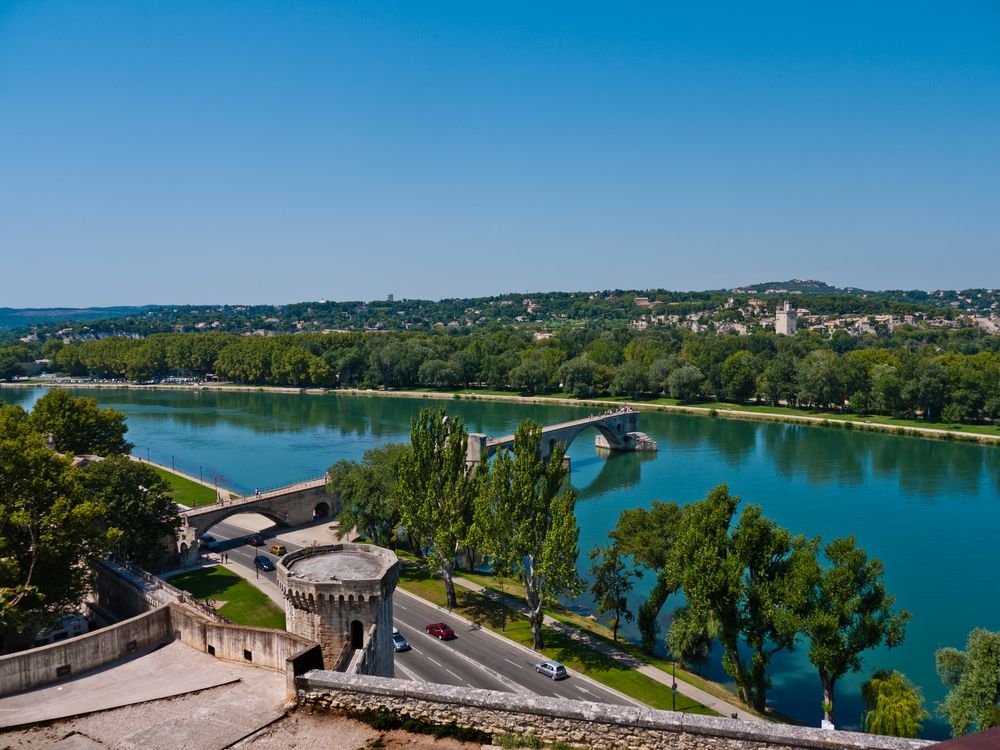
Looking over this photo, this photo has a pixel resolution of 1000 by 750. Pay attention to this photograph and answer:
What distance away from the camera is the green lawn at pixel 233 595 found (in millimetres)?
32750

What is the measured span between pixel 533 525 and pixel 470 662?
606cm

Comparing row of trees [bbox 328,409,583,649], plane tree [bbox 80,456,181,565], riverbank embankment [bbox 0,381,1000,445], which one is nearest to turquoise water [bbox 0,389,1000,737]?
riverbank embankment [bbox 0,381,1000,445]

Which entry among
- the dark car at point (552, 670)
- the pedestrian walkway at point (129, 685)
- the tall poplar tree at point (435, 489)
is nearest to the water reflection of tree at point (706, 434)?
the tall poplar tree at point (435, 489)

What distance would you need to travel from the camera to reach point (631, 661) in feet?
99.0

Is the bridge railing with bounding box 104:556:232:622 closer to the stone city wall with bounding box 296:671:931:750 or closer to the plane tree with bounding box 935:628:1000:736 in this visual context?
the stone city wall with bounding box 296:671:931:750

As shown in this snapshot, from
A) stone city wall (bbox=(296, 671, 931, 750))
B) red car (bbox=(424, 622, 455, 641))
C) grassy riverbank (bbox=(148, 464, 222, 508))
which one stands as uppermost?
stone city wall (bbox=(296, 671, 931, 750))

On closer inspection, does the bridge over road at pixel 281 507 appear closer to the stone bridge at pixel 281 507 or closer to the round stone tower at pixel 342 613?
the stone bridge at pixel 281 507

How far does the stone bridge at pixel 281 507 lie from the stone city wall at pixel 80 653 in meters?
23.4

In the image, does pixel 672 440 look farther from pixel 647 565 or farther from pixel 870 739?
pixel 870 739

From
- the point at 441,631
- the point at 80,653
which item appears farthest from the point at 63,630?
the point at 441,631

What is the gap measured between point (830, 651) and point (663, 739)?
1609cm

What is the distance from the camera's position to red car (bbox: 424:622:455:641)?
3114 centimetres

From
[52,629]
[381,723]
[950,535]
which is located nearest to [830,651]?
[381,723]

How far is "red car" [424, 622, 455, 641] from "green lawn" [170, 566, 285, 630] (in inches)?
242
